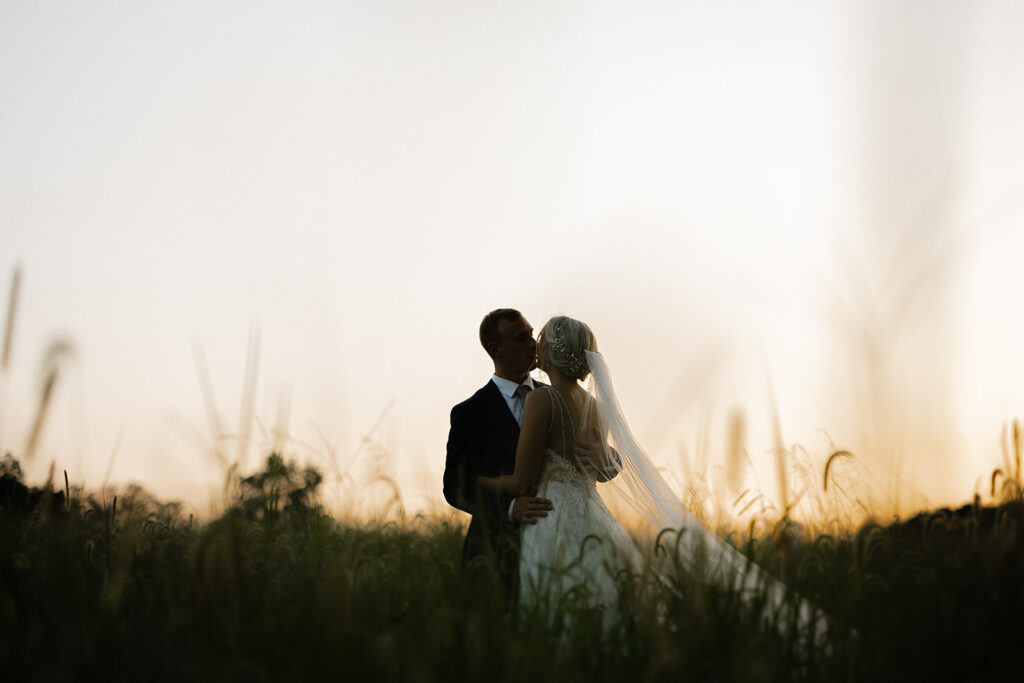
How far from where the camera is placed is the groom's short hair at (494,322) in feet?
21.3

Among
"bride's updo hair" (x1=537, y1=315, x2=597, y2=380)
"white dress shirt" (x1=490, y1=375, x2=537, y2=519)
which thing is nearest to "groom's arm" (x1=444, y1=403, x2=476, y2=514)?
"white dress shirt" (x1=490, y1=375, x2=537, y2=519)

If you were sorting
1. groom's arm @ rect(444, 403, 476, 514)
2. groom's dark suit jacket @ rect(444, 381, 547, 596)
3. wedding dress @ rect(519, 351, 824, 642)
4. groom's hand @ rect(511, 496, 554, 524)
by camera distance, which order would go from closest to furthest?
wedding dress @ rect(519, 351, 824, 642) → groom's hand @ rect(511, 496, 554, 524) → groom's dark suit jacket @ rect(444, 381, 547, 596) → groom's arm @ rect(444, 403, 476, 514)

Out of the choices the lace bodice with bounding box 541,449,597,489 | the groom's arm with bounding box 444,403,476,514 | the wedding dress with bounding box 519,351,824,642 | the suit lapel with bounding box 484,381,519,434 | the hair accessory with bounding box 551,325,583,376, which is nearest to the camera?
the wedding dress with bounding box 519,351,824,642

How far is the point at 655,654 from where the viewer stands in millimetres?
3441

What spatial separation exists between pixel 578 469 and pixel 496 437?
816 mm

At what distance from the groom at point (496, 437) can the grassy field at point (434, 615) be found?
497 millimetres

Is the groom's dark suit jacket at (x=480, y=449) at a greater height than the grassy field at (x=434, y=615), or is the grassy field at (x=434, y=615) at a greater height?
the groom's dark suit jacket at (x=480, y=449)

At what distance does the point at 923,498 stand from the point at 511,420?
2.90 meters

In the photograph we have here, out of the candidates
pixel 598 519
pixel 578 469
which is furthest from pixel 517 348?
pixel 598 519

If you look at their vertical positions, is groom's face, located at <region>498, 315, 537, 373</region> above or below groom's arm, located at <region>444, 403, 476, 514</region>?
above

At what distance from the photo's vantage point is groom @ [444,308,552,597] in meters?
5.41

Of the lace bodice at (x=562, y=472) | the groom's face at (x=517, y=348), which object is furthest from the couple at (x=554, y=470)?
the groom's face at (x=517, y=348)

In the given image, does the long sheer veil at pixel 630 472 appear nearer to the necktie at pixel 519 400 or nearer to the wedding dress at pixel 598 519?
the wedding dress at pixel 598 519

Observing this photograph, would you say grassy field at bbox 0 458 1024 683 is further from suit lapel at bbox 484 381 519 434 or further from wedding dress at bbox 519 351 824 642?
suit lapel at bbox 484 381 519 434
